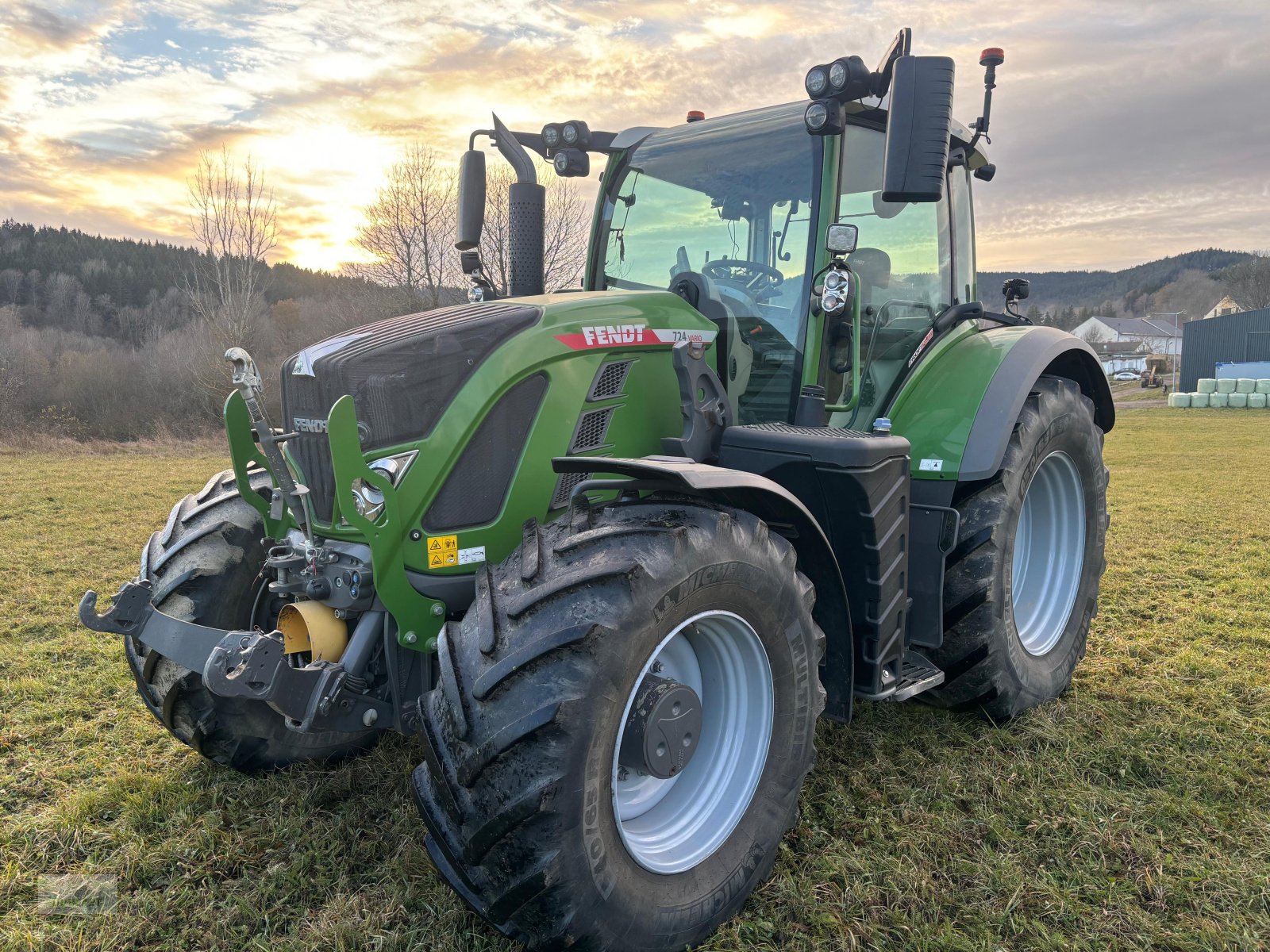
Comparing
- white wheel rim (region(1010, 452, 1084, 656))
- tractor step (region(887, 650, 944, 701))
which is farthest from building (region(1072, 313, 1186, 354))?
tractor step (region(887, 650, 944, 701))

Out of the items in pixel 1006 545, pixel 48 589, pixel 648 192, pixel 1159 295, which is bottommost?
pixel 48 589

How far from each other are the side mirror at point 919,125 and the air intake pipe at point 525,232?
1.59m

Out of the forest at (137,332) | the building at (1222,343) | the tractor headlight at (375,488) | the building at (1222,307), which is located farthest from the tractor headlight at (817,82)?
the building at (1222,307)

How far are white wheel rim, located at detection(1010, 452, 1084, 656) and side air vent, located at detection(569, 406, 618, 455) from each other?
7.92ft

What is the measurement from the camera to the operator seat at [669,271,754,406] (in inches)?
129

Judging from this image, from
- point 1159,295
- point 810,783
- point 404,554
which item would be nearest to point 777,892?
point 810,783

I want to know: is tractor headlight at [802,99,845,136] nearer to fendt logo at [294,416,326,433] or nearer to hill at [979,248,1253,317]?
fendt logo at [294,416,326,433]

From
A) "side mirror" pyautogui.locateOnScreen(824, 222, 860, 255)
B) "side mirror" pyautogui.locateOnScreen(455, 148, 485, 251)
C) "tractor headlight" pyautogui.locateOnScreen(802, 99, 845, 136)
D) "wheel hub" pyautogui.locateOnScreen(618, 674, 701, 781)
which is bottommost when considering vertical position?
"wheel hub" pyautogui.locateOnScreen(618, 674, 701, 781)

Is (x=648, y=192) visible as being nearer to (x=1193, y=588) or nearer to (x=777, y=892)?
(x=777, y=892)

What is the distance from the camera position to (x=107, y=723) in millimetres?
3826

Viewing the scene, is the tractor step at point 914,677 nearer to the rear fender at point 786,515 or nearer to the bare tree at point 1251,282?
the rear fender at point 786,515

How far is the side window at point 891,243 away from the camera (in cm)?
347

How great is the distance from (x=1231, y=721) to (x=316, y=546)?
384 cm

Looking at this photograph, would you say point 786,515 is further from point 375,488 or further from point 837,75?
point 837,75
